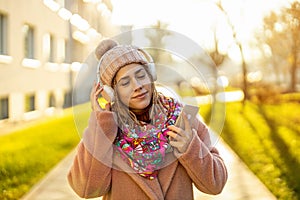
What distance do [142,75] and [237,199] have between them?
4.90m

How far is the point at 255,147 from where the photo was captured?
36.7ft

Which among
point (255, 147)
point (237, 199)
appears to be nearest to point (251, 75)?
point (255, 147)

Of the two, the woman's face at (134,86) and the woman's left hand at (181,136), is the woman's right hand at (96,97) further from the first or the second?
the woman's left hand at (181,136)

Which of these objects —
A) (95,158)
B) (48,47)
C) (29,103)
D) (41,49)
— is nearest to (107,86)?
(95,158)

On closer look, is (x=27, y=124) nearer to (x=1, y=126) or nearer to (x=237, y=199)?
(x=1, y=126)

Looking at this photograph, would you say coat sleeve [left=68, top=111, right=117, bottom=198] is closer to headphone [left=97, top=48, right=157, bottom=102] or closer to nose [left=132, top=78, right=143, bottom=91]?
headphone [left=97, top=48, right=157, bottom=102]

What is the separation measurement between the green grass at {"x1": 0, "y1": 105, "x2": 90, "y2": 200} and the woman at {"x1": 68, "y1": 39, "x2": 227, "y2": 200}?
0.26 m

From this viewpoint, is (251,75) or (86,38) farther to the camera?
(251,75)

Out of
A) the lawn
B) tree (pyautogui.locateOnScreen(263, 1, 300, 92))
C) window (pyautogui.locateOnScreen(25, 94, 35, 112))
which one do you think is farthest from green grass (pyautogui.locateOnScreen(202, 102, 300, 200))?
window (pyautogui.locateOnScreen(25, 94, 35, 112))

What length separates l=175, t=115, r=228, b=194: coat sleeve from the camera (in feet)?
6.23

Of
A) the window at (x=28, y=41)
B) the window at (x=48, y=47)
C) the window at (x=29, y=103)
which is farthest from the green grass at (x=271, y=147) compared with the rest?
the window at (x=48, y=47)

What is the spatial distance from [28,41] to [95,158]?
54.3 ft

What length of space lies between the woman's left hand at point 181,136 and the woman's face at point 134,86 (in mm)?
119

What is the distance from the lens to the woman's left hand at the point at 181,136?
1.78 m
